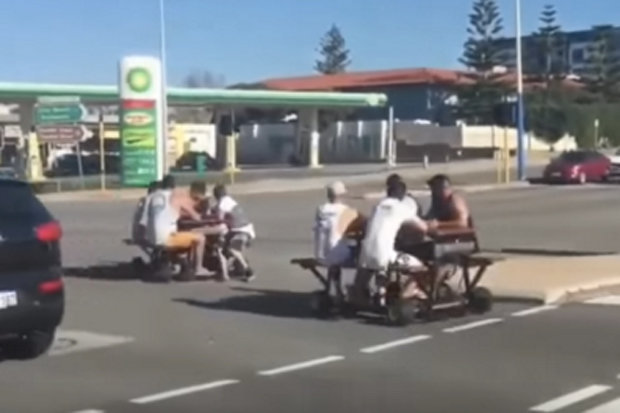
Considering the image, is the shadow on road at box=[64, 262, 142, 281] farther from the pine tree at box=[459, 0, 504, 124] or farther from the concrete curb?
the pine tree at box=[459, 0, 504, 124]

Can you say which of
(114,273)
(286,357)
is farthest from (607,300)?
(114,273)

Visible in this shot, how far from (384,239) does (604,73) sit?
332 ft

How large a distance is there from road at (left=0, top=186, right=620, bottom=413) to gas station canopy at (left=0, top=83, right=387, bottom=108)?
5144 cm

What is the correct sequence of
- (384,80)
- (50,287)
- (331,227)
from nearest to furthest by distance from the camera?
(50,287) < (331,227) < (384,80)

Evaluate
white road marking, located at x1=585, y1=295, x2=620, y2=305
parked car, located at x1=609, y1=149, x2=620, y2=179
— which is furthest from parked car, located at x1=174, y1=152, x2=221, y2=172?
white road marking, located at x1=585, y1=295, x2=620, y2=305

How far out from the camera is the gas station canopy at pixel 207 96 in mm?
70688

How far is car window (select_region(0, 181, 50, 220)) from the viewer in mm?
12461

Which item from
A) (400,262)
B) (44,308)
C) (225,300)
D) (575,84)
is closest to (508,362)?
(400,262)

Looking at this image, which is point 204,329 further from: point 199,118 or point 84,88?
point 199,118

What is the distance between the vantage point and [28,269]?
40.5 ft

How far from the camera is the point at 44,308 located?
12.4 meters

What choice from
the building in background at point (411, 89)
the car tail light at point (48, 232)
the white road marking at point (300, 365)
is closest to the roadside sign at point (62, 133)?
the car tail light at point (48, 232)

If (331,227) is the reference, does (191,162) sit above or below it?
below

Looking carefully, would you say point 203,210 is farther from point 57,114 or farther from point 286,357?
point 57,114
